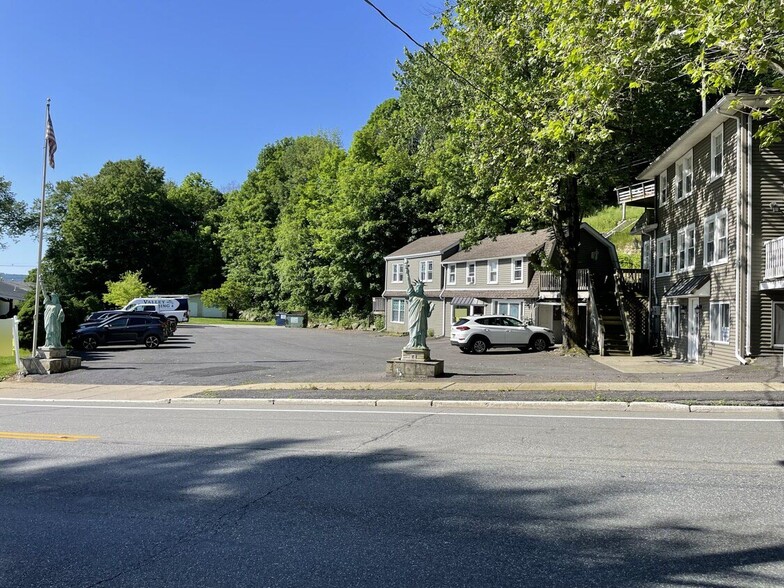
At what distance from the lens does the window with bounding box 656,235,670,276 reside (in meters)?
27.4

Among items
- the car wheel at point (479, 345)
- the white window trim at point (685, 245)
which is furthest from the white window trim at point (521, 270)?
the white window trim at point (685, 245)

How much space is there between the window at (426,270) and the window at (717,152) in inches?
984

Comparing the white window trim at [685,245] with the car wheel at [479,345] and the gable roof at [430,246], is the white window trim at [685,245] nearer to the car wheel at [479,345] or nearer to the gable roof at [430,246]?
the car wheel at [479,345]

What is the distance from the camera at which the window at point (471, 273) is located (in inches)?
1615

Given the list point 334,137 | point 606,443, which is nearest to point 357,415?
point 606,443

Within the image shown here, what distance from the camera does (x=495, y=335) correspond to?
28.0 metres

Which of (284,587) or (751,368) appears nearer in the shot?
(284,587)

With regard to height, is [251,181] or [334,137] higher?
[334,137]

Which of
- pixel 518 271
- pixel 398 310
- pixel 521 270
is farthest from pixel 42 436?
pixel 398 310

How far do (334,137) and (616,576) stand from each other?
8512 cm

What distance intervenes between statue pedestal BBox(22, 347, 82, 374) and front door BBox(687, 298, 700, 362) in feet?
73.6

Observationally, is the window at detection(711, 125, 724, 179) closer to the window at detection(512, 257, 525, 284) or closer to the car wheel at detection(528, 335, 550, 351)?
the car wheel at detection(528, 335, 550, 351)

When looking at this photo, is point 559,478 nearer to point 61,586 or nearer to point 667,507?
point 667,507

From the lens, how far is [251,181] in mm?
85688
